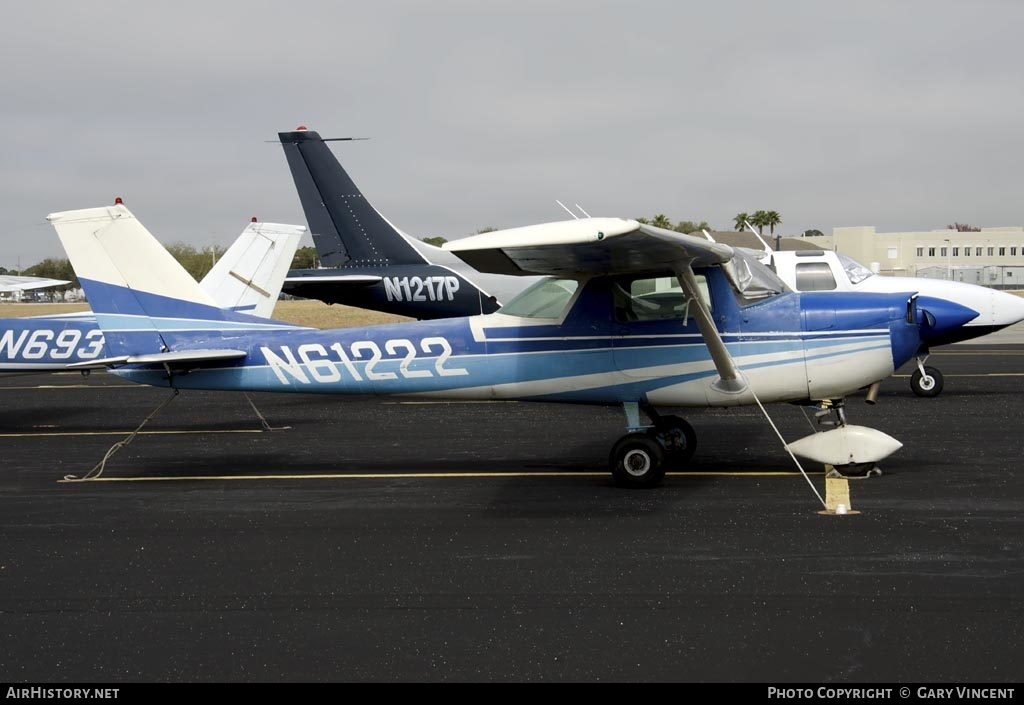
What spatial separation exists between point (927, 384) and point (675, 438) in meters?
6.81

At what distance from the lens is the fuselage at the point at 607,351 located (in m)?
8.23

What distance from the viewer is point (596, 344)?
27.9 feet

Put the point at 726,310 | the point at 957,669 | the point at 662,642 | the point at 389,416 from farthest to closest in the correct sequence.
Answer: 1. the point at 389,416
2. the point at 726,310
3. the point at 662,642
4. the point at 957,669

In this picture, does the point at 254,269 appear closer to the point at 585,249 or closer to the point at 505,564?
the point at 585,249

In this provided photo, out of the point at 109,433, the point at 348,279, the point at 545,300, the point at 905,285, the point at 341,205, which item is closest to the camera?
the point at 545,300

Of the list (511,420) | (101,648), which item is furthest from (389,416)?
(101,648)

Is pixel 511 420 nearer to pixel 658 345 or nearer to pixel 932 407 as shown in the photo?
pixel 658 345

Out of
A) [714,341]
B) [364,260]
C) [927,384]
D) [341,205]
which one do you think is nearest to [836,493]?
[714,341]

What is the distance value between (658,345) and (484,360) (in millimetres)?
1582

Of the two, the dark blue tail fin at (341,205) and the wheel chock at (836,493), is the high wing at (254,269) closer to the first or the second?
the dark blue tail fin at (341,205)

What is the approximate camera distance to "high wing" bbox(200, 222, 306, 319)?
15.0 meters

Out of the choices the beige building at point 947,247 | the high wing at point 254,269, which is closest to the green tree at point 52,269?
the beige building at point 947,247

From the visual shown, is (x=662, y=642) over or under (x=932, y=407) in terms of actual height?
over

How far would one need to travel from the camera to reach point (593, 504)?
7754mm
